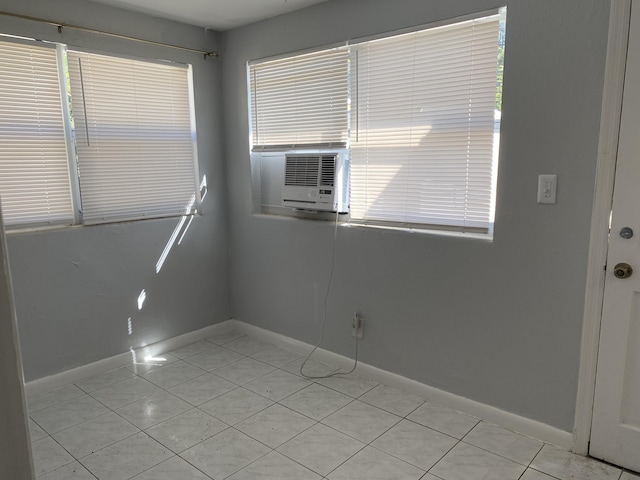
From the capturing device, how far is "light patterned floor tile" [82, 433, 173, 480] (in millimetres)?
2098

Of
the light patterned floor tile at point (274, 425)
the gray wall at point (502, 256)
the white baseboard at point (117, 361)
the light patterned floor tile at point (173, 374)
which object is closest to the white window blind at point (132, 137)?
the gray wall at point (502, 256)

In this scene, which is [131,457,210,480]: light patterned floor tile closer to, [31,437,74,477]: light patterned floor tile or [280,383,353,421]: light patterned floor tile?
[31,437,74,477]: light patterned floor tile

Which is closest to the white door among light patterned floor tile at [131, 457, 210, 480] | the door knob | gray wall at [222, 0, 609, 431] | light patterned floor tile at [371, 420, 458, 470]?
the door knob

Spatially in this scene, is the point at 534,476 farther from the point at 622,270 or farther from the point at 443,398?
the point at 622,270

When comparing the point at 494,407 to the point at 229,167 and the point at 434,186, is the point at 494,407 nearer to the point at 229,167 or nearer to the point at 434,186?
the point at 434,186

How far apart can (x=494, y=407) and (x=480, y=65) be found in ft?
5.78

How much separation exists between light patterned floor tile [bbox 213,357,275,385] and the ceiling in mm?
2350

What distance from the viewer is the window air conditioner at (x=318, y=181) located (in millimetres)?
2953

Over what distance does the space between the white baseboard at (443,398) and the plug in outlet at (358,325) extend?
195mm

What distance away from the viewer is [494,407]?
243 centimetres

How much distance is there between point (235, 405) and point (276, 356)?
0.70m

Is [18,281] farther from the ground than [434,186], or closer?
closer

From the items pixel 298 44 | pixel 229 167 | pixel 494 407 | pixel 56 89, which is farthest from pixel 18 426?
pixel 229 167

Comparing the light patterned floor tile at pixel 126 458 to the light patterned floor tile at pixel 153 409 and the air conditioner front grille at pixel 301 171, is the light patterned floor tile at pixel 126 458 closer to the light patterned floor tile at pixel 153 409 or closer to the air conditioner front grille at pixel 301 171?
the light patterned floor tile at pixel 153 409
